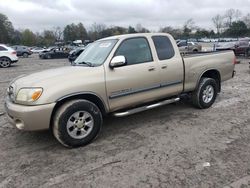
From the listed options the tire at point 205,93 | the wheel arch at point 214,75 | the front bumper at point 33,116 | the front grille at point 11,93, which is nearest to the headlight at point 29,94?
the front bumper at point 33,116

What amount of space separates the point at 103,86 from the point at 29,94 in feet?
3.86

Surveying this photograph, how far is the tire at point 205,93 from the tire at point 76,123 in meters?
2.67

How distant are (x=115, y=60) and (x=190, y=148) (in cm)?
188

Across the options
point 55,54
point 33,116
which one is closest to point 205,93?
point 33,116

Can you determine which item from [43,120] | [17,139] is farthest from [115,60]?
[17,139]

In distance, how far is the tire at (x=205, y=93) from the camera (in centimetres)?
619

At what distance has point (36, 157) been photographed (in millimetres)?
4137

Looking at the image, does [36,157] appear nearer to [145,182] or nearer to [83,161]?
[83,161]

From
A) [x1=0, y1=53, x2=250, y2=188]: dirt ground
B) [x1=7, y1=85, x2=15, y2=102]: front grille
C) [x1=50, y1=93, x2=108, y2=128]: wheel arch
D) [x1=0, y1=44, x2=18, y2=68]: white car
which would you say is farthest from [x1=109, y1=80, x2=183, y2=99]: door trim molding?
[x1=0, y1=44, x2=18, y2=68]: white car

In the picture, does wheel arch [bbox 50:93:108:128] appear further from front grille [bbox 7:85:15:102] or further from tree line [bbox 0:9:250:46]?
tree line [bbox 0:9:250:46]

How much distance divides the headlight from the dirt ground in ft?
2.90

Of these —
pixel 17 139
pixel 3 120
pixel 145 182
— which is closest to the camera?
pixel 145 182

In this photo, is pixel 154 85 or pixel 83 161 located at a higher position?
pixel 154 85

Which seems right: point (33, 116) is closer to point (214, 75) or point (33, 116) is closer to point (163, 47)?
point (163, 47)
